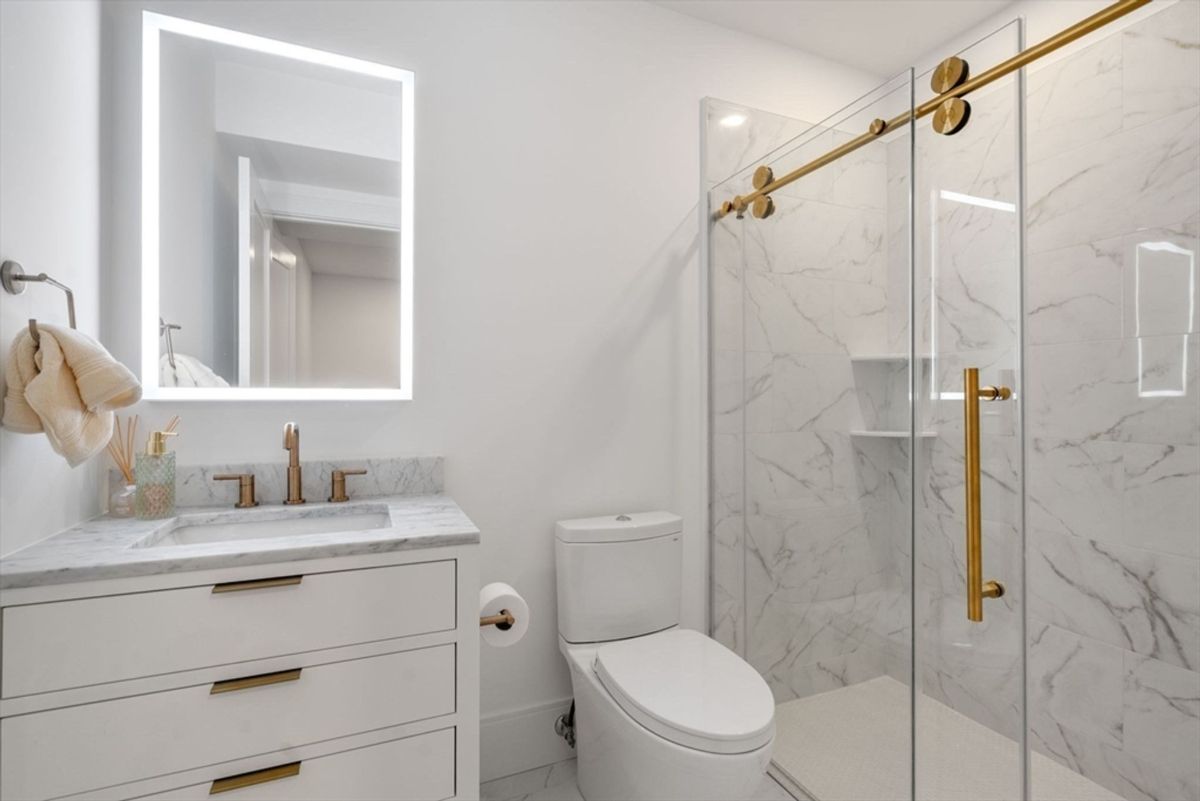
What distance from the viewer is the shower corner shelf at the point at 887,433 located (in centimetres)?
130

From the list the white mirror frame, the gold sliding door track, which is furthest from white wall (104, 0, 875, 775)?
the gold sliding door track

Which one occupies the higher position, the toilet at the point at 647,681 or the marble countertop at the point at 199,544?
the marble countertop at the point at 199,544

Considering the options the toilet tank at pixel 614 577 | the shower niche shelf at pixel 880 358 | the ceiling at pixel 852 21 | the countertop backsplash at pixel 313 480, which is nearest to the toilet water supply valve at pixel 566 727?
the toilet tank at pixel 614 577

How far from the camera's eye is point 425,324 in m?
1.66

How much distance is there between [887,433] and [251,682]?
1.48 metres

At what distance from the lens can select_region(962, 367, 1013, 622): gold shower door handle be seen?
46.8 inches

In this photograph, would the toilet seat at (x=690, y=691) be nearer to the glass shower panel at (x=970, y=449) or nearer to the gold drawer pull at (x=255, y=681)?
the glass shower panel at (x=970, y=449)

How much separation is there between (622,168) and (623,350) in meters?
0.62

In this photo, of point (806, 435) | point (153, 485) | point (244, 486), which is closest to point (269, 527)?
point (244, 486)

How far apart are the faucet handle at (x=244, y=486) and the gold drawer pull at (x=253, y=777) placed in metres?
0.62

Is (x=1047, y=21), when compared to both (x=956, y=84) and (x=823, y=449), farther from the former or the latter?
(x=823, y=449)

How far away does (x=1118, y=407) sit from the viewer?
60.6 inches

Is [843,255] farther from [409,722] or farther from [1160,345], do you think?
[409,722]

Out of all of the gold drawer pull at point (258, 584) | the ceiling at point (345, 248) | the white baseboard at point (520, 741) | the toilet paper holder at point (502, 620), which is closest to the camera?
the gold drawer pull at point (258, 584)
